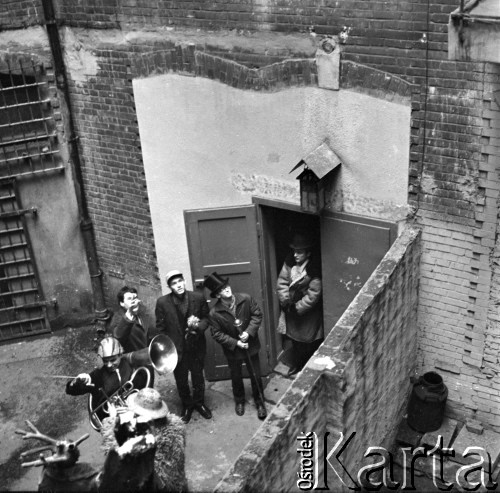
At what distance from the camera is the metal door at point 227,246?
8.73 m

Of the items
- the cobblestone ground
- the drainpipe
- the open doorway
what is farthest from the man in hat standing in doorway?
the drainpipe

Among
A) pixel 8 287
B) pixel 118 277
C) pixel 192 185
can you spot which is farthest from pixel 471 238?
pixel 8 287

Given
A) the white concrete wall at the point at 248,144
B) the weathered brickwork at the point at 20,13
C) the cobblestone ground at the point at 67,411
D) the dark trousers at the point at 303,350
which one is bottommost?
the cobblestone ground at the point at 67,411

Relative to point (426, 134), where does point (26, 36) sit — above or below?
above

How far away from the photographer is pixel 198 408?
8625mm

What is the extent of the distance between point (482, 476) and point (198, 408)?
10.2ft

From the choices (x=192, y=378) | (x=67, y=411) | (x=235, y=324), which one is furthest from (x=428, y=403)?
(x=67, y=411)

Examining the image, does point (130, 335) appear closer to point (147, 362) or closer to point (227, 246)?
point (147, 362)

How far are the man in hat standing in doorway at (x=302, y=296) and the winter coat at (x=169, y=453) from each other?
3125 millimetres

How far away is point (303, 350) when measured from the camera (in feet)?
30.3

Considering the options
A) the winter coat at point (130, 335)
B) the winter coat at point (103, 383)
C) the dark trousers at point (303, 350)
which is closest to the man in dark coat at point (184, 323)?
the winter coat at point (130, 335)

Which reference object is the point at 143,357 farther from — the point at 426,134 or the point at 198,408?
the point at 426,134

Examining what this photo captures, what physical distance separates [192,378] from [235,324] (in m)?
0.85

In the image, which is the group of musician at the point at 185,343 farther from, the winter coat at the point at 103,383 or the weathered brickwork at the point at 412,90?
the weathered brickwork at the point at 412,90
